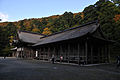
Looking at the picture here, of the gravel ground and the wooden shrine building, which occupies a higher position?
the wooden shrine building

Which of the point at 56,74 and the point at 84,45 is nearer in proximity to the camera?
the point at 56,74

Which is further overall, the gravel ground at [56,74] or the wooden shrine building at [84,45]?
the wooden shrine building at [84,45]

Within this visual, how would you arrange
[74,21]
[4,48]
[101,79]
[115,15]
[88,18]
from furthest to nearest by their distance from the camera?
[4,48]
[74,21]
[88,18]
[115,15]
[101,79]

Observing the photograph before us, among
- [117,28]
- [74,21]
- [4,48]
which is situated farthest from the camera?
[4,48]

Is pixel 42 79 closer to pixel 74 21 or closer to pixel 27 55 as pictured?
pixel 27 55

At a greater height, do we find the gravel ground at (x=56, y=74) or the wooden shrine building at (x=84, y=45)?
the wooden shrine building at (x=84, y=45)

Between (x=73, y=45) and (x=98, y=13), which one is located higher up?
(x=98, y=13)

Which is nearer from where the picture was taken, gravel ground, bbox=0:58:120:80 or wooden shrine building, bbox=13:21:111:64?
gravel ground, bbox=0:58:120:80

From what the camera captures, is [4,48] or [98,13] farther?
[4,48]

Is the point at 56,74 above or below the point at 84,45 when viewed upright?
below

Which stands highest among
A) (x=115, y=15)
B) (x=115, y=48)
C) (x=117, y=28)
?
(x=115, y=15)

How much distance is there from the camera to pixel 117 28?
2355cm

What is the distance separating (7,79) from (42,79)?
1.80 m

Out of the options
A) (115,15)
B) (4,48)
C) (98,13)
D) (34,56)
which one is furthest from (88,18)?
(4,48)
